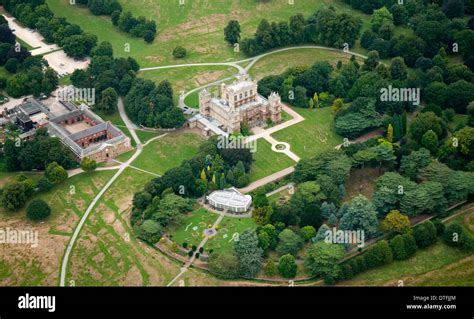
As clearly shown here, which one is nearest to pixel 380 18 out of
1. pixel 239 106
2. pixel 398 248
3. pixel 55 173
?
pixel 239 106

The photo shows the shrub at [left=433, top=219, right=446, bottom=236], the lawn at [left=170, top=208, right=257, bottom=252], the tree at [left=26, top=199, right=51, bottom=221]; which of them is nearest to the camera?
the shrub at [left=433, top=219, right=446, bottom=236]

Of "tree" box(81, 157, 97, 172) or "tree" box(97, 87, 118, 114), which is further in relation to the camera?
"tree" box(97, 87, 118, 114)

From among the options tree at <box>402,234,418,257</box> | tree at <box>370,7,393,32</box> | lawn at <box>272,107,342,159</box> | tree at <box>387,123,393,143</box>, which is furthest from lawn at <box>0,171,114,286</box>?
tree at <box>370,7,393,32</box>

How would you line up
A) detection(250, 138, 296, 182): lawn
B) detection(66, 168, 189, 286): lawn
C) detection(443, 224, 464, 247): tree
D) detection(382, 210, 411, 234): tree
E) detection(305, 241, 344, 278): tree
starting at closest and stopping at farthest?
detection(305, 241, 344, 278): tree
detection(66, 168, 189, 286): lawn
detection(443, 224, 464, 247): tree
detection(382, 210, 411, 234): tree
detection(250, 138, 296, 182): lawn

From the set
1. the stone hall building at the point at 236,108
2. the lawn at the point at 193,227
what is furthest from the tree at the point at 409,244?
the stone hall building at the point at 236,108

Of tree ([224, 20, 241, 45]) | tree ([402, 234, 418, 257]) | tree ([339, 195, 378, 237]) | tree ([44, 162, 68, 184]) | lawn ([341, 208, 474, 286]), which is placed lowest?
lawn ([341, 208, 474, 286])

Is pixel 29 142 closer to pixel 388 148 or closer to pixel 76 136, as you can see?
pixel 76 136

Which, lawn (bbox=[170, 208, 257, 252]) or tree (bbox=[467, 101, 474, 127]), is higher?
tree (bbox=[467, 101, 474, 127])

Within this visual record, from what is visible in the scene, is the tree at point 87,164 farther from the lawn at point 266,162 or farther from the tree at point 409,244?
the tree at point 409,244

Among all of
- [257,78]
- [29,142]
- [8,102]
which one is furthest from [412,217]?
[8,102]

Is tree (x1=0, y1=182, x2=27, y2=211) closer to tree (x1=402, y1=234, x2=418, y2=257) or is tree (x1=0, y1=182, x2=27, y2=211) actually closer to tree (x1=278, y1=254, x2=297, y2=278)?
tree (x1=278, y1=254, x2=297, y2=278)
